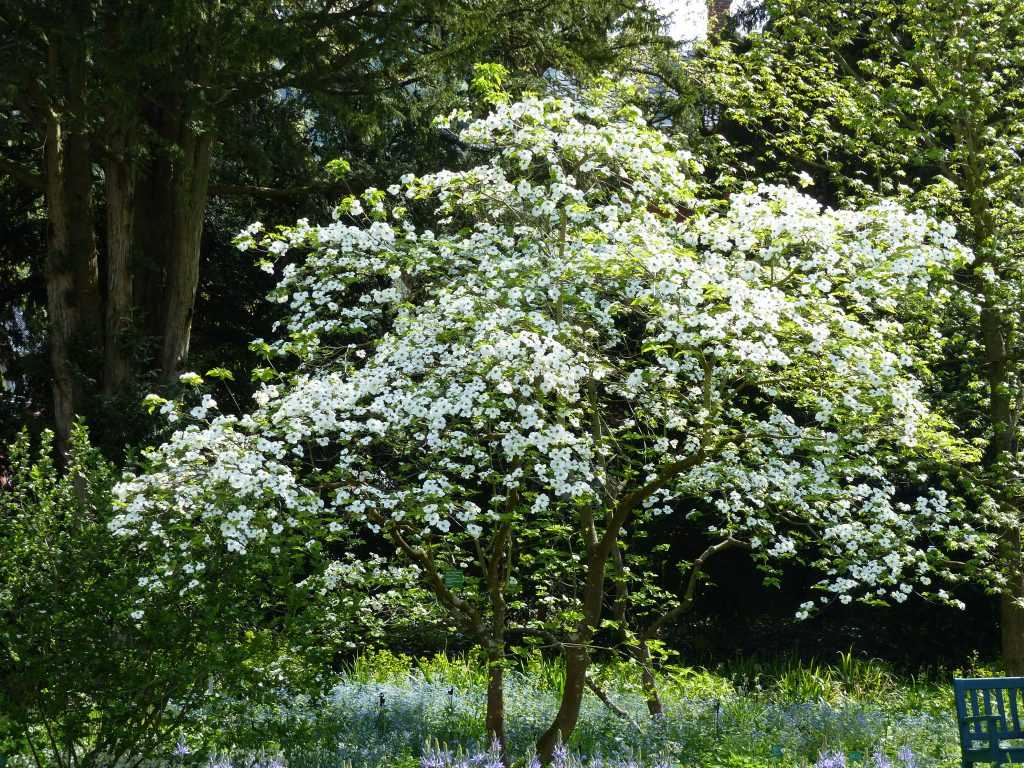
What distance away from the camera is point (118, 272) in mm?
10266

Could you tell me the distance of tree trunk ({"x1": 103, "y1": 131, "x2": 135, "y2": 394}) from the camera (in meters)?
10.1

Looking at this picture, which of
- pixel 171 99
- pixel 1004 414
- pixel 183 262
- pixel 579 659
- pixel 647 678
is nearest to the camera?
pixel 579 659

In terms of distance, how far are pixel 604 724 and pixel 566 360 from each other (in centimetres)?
289

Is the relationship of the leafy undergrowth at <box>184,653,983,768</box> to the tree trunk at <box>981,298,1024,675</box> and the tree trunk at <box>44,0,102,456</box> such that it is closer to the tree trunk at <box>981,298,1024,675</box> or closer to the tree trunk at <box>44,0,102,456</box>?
the tree trunk at <box>981,298,1024,675</box>

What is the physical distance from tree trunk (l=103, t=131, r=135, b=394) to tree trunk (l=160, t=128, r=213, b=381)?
1.23 ft

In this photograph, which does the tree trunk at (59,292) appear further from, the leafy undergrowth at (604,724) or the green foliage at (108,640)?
the green foliage at (108,640)

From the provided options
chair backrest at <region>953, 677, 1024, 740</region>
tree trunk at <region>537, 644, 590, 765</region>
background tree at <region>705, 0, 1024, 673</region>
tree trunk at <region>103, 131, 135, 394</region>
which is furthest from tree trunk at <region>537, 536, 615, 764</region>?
tree trunk at <region>103, 131, 135, 394</region>

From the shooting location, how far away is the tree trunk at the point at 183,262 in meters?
9.95

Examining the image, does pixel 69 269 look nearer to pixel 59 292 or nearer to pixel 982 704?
pixel 59 292

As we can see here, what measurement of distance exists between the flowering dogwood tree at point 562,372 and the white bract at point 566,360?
0.02 m

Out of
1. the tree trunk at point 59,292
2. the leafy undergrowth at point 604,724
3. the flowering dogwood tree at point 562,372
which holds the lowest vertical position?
the leafy undergrowth at point 604,724

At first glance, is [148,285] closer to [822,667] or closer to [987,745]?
[822,667]

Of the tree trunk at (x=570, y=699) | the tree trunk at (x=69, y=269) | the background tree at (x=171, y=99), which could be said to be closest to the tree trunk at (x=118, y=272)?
the background tree at (x=171, y=99)

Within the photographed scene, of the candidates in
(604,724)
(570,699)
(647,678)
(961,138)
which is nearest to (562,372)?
(570,699)
